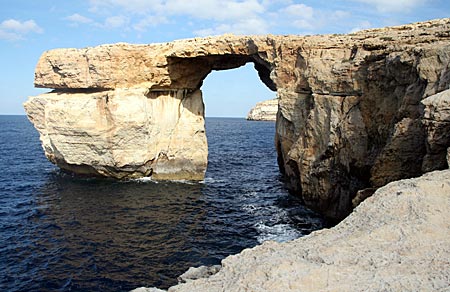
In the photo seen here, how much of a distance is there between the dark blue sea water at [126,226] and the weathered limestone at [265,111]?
105m

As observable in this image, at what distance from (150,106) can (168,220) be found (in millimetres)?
11050

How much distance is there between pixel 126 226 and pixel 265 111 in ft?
408

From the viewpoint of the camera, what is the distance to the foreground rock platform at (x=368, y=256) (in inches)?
235

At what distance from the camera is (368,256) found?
6.55 m

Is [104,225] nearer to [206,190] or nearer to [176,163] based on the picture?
[206,190]

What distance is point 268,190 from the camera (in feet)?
90.3

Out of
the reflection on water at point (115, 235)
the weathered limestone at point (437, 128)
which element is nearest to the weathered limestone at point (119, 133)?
the reflection on water at point (115, 235)

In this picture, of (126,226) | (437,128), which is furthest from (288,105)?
(437,128)

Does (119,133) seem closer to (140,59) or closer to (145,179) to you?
(145,179)

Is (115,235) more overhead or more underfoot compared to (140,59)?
more underfoot

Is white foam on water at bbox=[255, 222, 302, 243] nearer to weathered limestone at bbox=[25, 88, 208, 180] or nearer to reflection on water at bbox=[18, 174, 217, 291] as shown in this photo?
reflection on water at bbox=[18, 174, 217, 291]

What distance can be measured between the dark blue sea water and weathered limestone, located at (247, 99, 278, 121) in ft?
344

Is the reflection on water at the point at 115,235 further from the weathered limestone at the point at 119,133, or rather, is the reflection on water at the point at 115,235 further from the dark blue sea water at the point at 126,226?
the weathered limestone at the point at 119,133

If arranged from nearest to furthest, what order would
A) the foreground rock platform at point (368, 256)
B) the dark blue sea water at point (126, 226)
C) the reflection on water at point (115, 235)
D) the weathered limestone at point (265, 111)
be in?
1. the foreground rock platform at point (368, 256)
2. the reflection on water at point (115, 235)
3. the dark blue sea water at point (126, 226)
4. the weathered limestone at point (265, 111)
